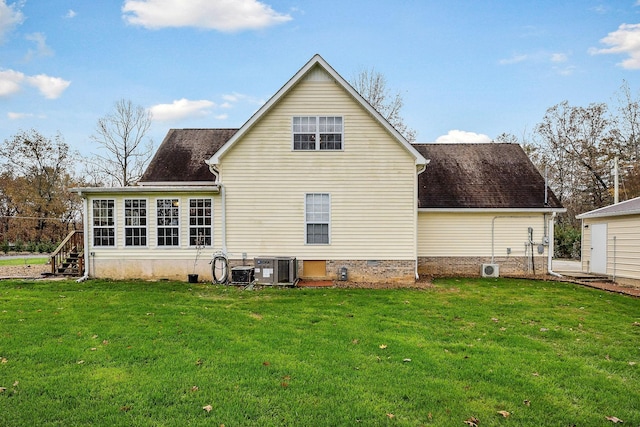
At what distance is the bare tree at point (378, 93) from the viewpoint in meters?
28.5

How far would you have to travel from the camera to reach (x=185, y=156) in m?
18.5

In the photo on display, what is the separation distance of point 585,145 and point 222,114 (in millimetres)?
29802

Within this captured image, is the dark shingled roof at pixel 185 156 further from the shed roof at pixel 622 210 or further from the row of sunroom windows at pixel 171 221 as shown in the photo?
the shed roof at pixel 622 210

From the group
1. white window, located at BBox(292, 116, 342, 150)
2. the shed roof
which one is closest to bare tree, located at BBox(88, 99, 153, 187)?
white window, located at BBox(292, 116, 342, 150)

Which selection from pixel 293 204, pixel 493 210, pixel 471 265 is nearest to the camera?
pixel 293 204

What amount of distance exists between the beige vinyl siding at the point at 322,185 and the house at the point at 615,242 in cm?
796

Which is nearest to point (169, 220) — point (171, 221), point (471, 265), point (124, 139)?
point (171, 221)

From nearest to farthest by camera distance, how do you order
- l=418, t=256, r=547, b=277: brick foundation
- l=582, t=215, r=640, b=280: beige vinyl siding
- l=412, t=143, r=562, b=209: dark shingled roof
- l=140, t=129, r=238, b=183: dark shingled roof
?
l=582, t=215, r=640, b=280: beige vinyl siding
l=418, t=256, r=547, b=277: brick foundation
l=412, t=143, r=562, b=209: dark shingled roof
l=140, t=129, r=238, b=183: dark shingled roof

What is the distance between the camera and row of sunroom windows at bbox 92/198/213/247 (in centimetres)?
1378

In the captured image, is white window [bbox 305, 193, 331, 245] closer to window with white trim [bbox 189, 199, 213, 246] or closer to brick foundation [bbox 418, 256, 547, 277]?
window with white trim [bbox 189, 199, 213, 246]

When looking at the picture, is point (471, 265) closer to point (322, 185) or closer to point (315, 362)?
point (322, 185)

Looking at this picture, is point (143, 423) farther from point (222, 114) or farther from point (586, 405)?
point (222, 114)

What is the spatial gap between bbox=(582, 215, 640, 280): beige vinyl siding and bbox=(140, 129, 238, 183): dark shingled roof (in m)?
Result: 17.1

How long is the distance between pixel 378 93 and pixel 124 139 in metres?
21.0
